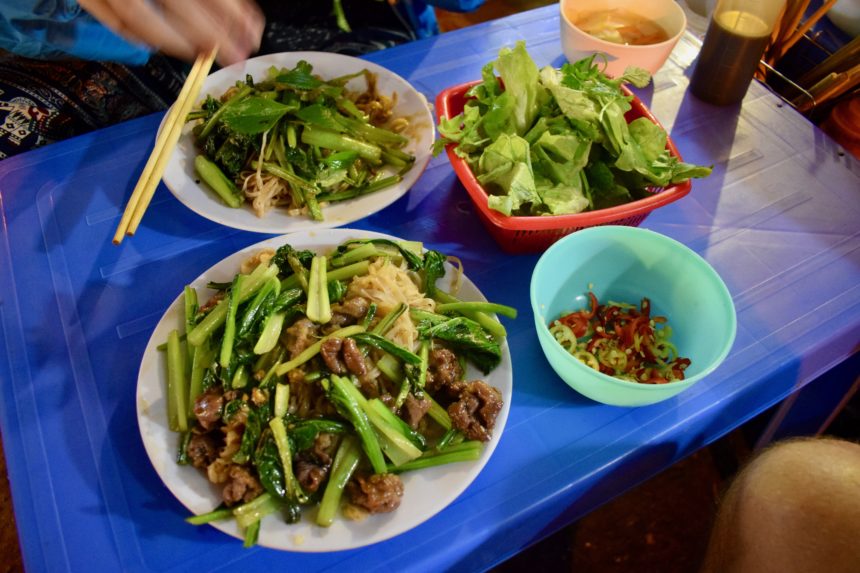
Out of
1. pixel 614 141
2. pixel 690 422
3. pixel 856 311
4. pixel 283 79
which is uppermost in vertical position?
pixel 614 141

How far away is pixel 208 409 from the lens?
137 cm

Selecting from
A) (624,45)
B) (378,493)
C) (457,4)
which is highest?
(624,45)

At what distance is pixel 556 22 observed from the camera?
2824 mm

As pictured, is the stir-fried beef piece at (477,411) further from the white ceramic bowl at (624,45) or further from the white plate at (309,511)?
the white ceramic bowl at (624,45)

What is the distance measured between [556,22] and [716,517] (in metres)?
2.29

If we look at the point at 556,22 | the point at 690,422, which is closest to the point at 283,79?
the point at 556,22

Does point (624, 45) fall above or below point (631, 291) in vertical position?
above

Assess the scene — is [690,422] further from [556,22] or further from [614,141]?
[556,22]

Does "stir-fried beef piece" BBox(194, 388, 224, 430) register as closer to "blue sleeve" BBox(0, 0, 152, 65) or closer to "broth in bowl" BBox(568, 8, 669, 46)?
"blue sleeve" BBox(0, 0, 152, 65)

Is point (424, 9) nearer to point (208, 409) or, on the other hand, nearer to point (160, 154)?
point (160, 154)

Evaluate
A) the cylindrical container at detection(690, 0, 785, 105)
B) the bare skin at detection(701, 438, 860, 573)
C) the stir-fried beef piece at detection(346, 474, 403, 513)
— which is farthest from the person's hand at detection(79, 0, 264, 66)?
the bare skin at detection(701, 438, 860, 573)

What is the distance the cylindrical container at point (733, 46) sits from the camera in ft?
7.61

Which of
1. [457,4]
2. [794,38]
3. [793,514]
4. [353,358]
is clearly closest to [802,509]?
[793,514]

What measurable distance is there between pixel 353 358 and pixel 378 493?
33 centimetres
